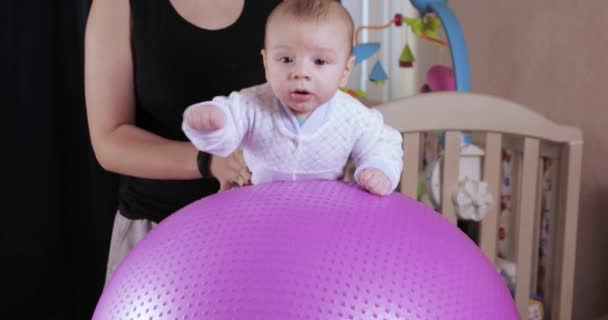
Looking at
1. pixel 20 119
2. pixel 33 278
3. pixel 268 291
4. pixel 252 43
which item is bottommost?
pixel 33 278

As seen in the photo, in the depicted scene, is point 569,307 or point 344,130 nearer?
point 344,130

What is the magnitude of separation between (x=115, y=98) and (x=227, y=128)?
387 mm

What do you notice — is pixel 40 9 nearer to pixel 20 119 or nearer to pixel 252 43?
pixel 20 119

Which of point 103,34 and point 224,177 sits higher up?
point 103,34

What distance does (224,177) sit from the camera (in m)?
0.90

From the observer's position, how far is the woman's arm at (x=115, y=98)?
3.33ft

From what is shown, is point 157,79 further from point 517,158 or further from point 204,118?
point 517,158

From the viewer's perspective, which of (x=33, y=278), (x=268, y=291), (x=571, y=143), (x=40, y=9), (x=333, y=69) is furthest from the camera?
(x=33, y=278)

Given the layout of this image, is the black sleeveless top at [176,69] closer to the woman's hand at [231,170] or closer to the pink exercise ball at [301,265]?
the woman's hand at [231,170]


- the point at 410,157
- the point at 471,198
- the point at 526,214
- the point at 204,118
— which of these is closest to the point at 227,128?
the point at 204,118

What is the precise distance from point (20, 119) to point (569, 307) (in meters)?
1.73

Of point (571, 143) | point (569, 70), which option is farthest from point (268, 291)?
point (569, 70)

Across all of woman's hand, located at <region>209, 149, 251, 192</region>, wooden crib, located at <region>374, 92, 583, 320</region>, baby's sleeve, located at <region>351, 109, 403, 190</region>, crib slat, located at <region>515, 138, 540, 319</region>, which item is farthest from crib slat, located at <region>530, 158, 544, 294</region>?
woman's hand, located at <region>209, 149, 251, 192</region>

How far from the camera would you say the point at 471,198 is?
127 centimetres
